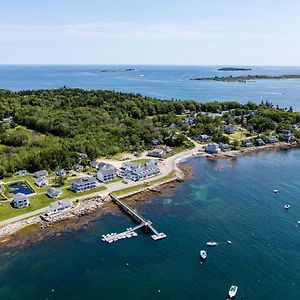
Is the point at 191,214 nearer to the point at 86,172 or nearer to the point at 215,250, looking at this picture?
the point at 215,250

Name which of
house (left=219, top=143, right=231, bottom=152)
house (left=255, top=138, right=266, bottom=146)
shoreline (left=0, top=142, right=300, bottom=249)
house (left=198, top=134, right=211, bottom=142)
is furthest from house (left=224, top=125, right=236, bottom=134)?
shoreline (left=0, top=142, right=300, bottom=249)

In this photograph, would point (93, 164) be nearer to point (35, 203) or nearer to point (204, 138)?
point (35, 203)

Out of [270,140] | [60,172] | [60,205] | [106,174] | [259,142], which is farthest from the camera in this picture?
[270,140]

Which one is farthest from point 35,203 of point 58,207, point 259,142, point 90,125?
point 259,142

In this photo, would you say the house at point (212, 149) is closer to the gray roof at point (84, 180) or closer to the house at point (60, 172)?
the gray roof at point (84, 180)

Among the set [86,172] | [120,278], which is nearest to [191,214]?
[120,278]

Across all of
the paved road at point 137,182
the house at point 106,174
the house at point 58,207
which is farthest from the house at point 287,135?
the house at point 58,207
